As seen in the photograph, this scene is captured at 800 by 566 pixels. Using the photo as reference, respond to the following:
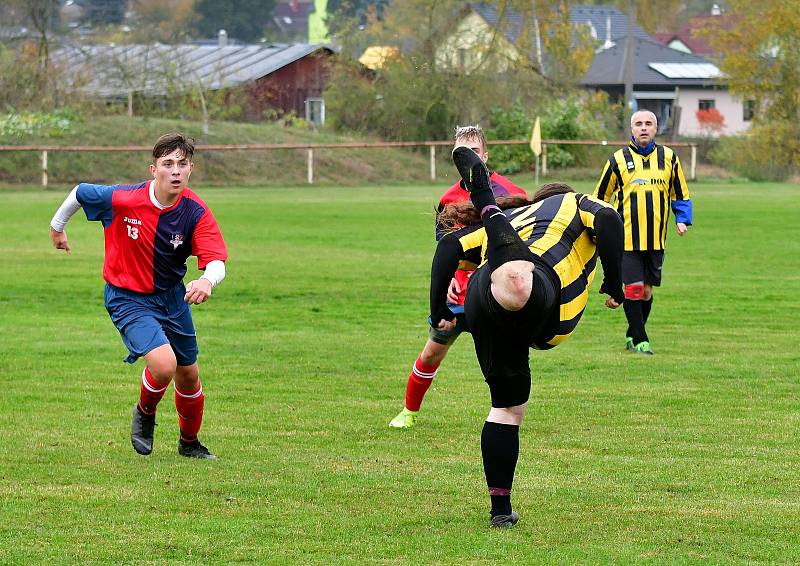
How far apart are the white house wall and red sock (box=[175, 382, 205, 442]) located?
82.5m

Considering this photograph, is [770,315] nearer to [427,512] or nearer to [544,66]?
[427,512]

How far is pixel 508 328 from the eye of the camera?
5.81 metres

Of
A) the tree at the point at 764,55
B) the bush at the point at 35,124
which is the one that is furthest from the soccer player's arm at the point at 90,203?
the tree at the point at 764,55

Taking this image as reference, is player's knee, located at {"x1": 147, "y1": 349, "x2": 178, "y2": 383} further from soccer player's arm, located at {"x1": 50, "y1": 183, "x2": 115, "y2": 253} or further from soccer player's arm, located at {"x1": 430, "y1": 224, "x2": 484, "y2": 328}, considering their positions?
soccer player's arm, located at {"x1": 430, "y1": 224, "x2": 484, "y2": 328}

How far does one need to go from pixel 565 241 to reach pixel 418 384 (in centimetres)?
307

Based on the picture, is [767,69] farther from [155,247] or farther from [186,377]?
[155,247]

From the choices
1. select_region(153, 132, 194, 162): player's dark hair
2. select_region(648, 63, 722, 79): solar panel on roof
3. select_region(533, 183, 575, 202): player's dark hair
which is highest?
select_region(648, 63, 722, 79): solar panel on roof

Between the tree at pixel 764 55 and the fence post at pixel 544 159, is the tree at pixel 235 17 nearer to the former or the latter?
the tree at pixel 764 55

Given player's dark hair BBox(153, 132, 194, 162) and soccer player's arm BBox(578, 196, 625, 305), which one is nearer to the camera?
soccer player's arm BBox(578, 196, 625, 305)

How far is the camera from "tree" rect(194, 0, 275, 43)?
121625 millimetres

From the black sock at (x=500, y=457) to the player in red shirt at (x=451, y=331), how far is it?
159 centimetres

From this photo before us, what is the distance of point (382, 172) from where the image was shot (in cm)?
4672

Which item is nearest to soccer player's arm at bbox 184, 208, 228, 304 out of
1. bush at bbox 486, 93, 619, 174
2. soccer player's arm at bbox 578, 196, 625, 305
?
soccer player's arm at bbox 578, 196, 625, 305

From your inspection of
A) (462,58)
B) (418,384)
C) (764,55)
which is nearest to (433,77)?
(462,58)
